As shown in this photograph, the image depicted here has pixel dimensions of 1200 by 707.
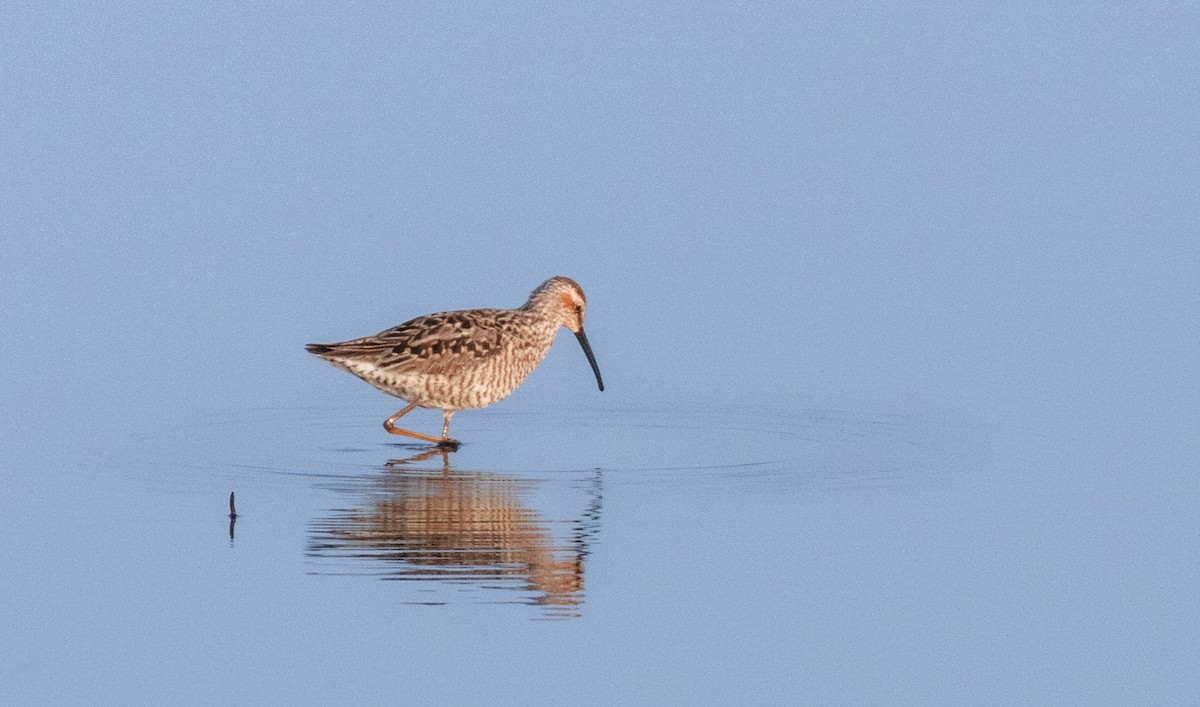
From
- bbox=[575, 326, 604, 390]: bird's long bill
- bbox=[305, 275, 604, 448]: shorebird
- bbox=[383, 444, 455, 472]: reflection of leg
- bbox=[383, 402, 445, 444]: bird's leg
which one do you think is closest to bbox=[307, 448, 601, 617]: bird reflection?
bbox=[383, 444, 455, 472]: reflection of leg

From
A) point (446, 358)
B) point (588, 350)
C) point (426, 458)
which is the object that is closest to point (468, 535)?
point (426, 458)

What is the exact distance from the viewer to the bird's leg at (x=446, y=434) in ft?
60.0

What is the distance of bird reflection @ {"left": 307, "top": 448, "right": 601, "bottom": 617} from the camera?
12.9 m

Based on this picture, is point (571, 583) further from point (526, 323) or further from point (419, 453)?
point (526, 323)

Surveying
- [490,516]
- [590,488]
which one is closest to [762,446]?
[590,488]

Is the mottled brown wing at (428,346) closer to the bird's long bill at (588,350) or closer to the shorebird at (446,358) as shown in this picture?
the shorebird at (446,358)

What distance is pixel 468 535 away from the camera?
14.1 m

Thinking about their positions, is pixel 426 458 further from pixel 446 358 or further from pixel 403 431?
pixel 446 358

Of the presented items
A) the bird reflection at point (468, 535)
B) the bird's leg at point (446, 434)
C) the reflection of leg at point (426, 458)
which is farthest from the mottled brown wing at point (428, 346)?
the bird reflection at point (468, 535)

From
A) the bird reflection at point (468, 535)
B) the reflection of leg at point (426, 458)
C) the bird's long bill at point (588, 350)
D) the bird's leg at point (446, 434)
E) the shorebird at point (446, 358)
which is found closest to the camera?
the bird reflection at point (468, 535)

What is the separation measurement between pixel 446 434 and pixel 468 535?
16.0ft

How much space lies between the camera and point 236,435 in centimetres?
1797

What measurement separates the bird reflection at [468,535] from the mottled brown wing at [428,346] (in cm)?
232

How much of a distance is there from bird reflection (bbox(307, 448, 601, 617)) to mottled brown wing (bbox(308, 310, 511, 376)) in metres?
2.32
